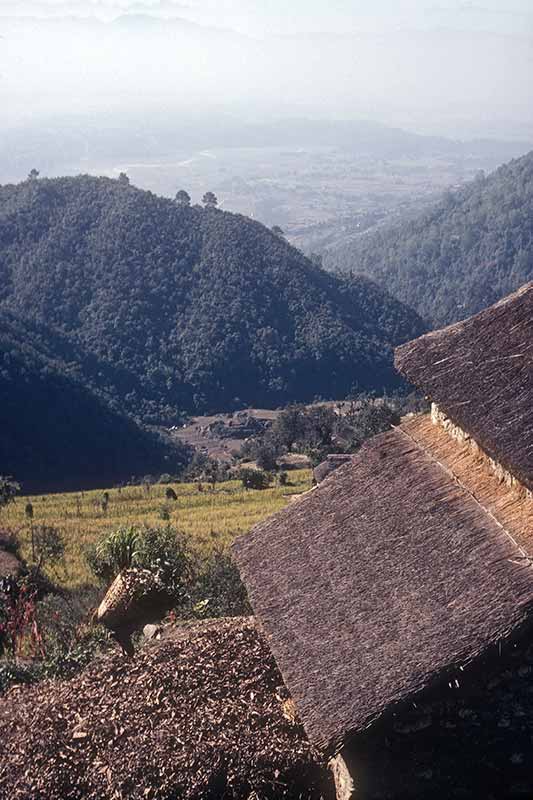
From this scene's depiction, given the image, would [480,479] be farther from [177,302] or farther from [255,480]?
[177,302]

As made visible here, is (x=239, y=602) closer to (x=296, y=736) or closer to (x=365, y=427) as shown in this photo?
(x=296, y=736)

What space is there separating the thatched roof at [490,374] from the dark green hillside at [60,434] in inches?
1640

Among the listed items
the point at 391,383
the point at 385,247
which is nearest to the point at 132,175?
the point at 385,247

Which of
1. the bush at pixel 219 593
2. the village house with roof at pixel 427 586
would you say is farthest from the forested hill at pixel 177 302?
the village house with roof at pixel 427 586

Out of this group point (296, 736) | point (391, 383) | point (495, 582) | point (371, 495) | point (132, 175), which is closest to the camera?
point (495, 582)

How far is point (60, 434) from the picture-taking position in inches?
2116

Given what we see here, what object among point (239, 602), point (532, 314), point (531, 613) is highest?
point (532, 314)

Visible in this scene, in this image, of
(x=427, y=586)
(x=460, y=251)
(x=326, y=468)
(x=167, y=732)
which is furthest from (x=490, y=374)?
(x=460, y=251)

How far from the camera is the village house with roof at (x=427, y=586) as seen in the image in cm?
704

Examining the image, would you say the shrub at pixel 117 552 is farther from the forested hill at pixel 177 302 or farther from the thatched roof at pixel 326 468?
the forested hill at pixel 177 302

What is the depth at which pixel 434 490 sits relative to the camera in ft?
29.9

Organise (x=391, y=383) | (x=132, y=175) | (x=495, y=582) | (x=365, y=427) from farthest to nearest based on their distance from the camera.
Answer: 1. (x=132, y=175)
2. (x=391, y=383)
3. (x=365, y=427)
4. (x=495, y=582)

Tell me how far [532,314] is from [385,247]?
122m

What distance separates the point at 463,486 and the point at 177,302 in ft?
229
